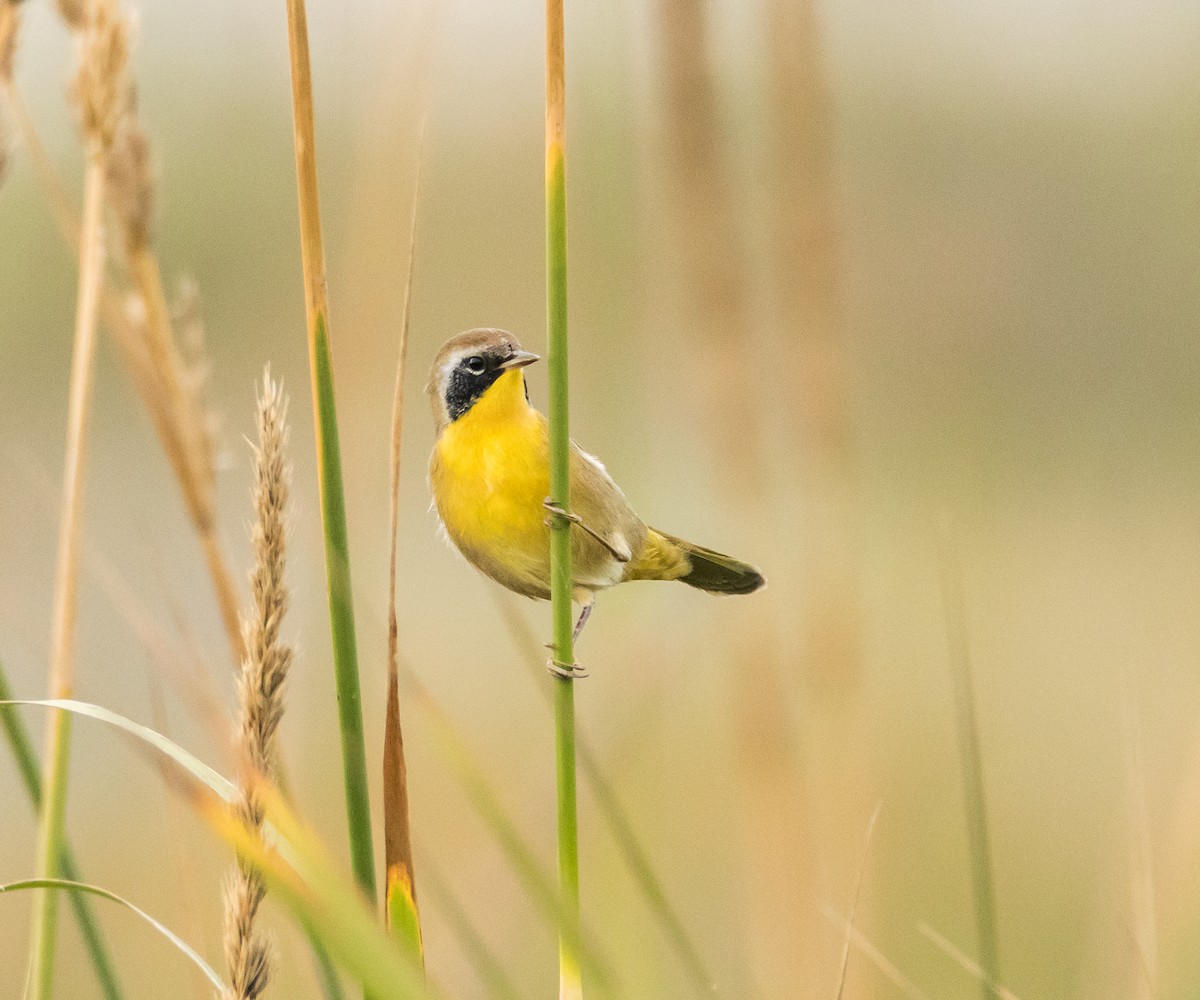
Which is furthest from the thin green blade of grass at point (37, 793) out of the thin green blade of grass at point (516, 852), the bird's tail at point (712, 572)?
the bird's tail at point (712, 572)

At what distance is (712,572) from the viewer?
262 centimetres

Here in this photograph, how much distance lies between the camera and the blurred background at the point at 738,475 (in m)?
1.77

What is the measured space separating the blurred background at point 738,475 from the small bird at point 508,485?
0.50 ft

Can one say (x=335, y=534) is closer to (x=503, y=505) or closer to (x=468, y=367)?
(x=503, y=505)

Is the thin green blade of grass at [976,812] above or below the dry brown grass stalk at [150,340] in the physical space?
below

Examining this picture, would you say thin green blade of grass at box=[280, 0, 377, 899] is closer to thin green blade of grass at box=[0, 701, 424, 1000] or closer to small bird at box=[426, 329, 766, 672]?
thin green blade of grass at box=[0, 701, 424, 1000]

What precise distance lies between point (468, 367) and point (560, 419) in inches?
42.2

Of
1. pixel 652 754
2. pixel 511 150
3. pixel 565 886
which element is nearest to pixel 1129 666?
pixel 565 886

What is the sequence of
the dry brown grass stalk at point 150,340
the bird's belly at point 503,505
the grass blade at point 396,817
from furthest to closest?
the bird's belly at point 503,505, the dry brown grass stalk at point 150,340, the grass blade at point 396,817

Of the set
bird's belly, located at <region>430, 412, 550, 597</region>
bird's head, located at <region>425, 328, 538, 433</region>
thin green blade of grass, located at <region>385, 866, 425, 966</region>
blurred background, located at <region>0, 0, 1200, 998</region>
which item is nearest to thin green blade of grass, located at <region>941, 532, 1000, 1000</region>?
blurred background, located at <region>0, 0, 1200, 998</region>

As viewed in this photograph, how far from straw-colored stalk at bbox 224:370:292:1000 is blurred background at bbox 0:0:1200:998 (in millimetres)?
71

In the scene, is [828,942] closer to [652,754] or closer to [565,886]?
[565,886]

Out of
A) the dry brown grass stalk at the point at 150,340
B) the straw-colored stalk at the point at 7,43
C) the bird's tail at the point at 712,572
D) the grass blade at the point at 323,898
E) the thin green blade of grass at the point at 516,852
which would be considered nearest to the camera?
the grass blade at the point at 323,898

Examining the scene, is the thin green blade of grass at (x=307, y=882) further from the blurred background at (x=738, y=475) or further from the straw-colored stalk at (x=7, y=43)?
A: the straw-colored stalk at (x=7, y=43)
